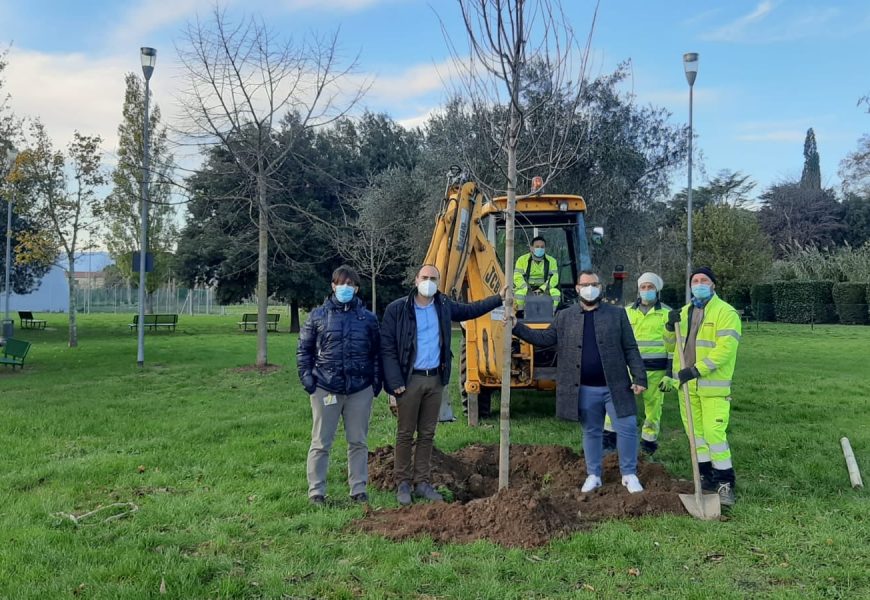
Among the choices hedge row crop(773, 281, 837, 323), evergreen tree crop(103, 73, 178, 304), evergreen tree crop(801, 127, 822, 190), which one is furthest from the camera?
evergreen tree crop(801, 127, 822, 190)

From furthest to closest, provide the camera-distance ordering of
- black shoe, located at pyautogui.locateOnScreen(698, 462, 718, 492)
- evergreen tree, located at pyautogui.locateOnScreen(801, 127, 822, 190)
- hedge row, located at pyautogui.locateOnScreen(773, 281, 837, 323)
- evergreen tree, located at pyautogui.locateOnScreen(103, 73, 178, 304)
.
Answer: evergreen tree, located at pyautogui.locateOnScreen(801, 127, 822, 190) < hedge row, located at pyautogui.locateOnScreen(773, 281, 837, 323) < evergreen tree, located at pyautogui.locateOnScreen(103, 73, 178, 304) < black shoe, located at pyautogui.locateOnScreen(698, 462, 718, 492)

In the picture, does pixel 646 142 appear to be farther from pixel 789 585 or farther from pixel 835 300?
pixel 789 585

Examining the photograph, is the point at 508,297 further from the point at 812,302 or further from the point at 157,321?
the point at 812,302

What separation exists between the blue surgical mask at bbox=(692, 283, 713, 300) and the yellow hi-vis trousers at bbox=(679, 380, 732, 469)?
0.72 metres

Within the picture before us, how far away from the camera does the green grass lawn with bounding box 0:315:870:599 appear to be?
386cm

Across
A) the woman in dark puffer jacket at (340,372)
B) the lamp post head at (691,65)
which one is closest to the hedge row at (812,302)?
the lamp post head at (691,65)

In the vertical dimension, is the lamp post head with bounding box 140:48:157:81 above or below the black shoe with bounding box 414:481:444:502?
above

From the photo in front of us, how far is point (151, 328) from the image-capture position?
88.5 feet

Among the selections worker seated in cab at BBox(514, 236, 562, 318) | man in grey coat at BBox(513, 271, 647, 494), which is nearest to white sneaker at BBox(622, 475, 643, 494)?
man in grey coat at BBox(513, 271, 647, 494)

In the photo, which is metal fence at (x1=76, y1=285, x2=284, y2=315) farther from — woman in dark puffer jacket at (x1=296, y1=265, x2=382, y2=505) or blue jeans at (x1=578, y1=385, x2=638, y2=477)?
blue jeans at (x1=578, y1=385, x2=638, y2=477)

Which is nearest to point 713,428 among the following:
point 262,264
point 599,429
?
point 599,429

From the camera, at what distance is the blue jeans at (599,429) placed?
5.50 m

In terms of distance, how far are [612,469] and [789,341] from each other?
18618 mm

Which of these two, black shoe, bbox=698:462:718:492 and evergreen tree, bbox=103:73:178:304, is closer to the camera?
black shoe, bbox=698:462:718:492
